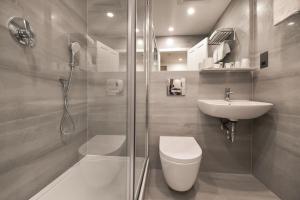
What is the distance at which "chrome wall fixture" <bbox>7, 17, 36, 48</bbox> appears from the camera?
2.87 ft

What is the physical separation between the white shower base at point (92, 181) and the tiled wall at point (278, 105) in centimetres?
121

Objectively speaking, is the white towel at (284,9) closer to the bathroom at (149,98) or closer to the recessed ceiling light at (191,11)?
the bathroom at (149,98)

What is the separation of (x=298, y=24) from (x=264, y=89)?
1.86 feet

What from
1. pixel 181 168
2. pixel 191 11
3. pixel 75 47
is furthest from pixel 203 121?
pixel 75 47

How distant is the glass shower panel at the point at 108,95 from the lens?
0.90m

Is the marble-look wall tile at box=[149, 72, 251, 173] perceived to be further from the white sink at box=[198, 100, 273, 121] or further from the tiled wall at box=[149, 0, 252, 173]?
the white sink at box=[198, 100, 273, 121]

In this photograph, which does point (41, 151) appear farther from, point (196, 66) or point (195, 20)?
point (195, 20)

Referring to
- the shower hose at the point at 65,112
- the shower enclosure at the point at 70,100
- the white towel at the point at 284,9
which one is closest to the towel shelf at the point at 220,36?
the white towel at the point at 284,9

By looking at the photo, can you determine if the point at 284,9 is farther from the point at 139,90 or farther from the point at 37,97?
the point at 37,97

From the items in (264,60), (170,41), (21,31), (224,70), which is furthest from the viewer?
(170,41)

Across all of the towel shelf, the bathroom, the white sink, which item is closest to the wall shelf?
the bathroom

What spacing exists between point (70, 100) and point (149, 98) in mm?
789

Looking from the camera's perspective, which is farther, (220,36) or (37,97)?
(220,36)

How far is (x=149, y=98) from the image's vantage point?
178cm
